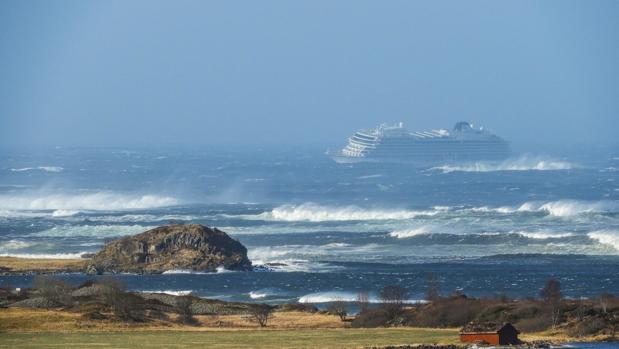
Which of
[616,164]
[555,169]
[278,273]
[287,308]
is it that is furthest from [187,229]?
[616,164]

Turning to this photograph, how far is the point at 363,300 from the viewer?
62844 mm

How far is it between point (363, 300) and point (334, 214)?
154ft

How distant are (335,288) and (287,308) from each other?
21.0 feet

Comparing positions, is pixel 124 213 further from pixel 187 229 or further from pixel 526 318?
pixel 526 318

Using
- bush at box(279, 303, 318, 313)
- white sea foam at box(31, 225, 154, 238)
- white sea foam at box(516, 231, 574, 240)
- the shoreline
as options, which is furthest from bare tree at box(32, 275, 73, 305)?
white sea foam at box(516, 231, 574, 240)

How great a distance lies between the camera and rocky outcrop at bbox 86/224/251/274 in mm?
75875

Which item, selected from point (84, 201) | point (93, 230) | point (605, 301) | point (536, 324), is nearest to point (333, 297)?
point (605, 301)

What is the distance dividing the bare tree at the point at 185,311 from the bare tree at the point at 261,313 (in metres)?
2.14

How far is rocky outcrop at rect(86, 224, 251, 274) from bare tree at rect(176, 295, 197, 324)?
1497 centimetres

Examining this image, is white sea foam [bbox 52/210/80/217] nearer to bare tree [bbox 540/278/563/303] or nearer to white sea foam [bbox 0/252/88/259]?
white sea foam [bbox 0/252/88/259]

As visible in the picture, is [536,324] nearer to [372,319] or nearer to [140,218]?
[372,319]

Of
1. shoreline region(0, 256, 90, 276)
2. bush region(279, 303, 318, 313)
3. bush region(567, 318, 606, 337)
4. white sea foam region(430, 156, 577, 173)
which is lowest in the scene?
bush region(567, 318, 606, 337)

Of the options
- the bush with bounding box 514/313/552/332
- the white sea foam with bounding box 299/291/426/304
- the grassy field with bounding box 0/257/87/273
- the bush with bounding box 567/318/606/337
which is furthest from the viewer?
the grassy field with bounding box 0/257/87/273

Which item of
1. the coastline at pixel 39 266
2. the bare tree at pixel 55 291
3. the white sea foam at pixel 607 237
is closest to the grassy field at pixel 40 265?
the coastline at pixel 39 266
